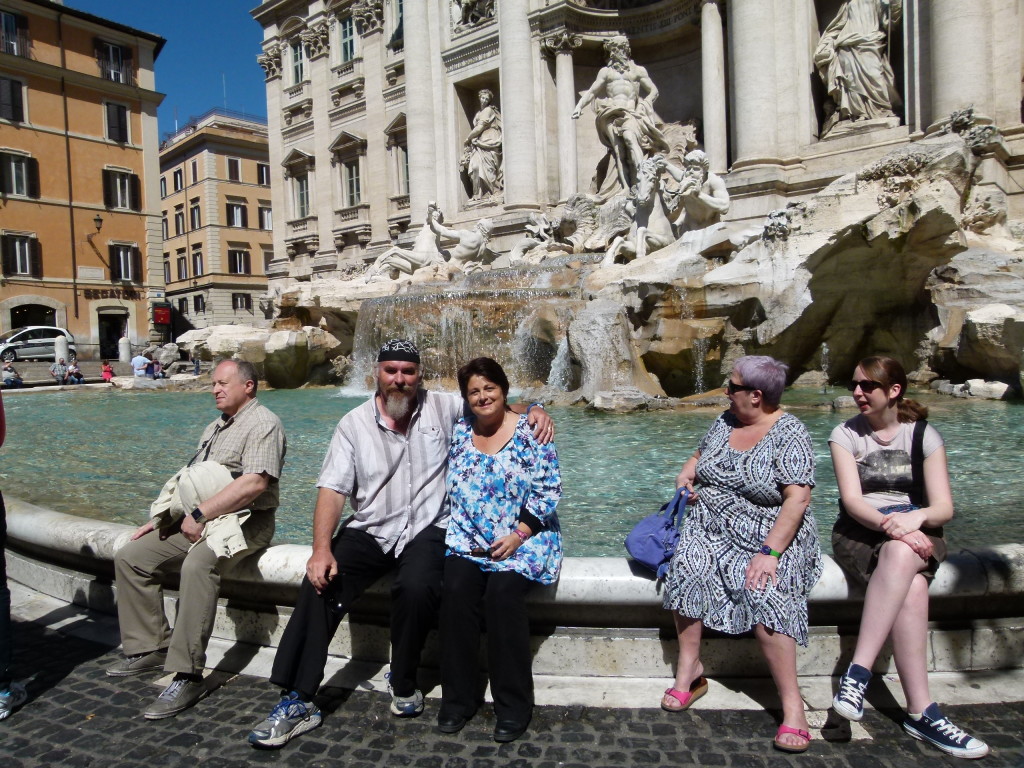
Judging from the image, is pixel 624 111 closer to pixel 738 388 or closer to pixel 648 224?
pixel 648 224

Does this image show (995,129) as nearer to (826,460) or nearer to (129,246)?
(826,460)

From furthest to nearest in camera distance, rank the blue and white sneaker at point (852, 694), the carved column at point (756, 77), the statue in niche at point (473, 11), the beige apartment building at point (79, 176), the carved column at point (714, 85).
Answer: the beige apartment building at point (79, 176) < the statue in niche at point (473, 11) < the carved column at point (714, 85) < the carved column at point (756, 77) < the blue and white sneaker at point (852, 694)

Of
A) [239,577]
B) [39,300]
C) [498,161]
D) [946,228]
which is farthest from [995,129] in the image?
[39,300]

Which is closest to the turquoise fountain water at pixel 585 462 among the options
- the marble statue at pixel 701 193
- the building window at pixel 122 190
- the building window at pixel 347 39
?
the marble statue at pixel 701 193

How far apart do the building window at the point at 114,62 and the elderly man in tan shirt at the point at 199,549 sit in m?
35.9

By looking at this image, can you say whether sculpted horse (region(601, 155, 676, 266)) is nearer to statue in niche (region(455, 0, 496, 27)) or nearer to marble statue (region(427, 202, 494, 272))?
marble statue (region(427, 202, 494, 272))

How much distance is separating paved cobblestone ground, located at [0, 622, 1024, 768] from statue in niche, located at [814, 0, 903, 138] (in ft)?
49.3

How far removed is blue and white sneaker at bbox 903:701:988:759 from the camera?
2.19m

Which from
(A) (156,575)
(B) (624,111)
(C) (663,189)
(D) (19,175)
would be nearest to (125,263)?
(D) (19,175)

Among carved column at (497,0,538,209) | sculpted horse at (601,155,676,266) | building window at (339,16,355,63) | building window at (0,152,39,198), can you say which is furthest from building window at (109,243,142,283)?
sculpted horse at (601,155,676,266)

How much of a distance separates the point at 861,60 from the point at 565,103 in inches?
289

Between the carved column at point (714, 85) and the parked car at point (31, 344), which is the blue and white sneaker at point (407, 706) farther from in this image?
the parked car at point (31, 344)

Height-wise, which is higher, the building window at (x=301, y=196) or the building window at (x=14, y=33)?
the building window at (x=14, y=33)

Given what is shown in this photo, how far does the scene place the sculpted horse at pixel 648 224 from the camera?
13.3 m
